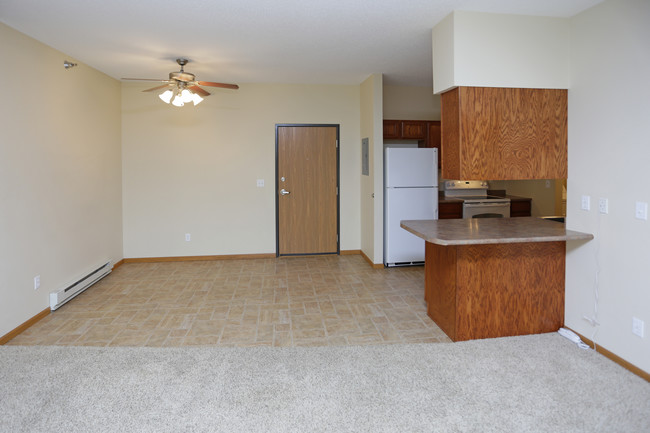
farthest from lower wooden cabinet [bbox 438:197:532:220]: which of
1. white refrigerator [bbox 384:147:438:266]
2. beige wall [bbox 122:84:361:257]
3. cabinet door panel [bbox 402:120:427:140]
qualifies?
beige wall [bbox 122:84:361:257]

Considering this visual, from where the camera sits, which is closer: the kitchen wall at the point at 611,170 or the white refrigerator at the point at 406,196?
the kitchen wall at the point at 611,170

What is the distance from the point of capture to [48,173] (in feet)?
13.1

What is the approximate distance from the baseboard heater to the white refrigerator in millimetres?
3486

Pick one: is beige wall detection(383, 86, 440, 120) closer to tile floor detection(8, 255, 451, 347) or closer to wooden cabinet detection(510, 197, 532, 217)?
wooden cabinet detection(510, 197, 532, 217)

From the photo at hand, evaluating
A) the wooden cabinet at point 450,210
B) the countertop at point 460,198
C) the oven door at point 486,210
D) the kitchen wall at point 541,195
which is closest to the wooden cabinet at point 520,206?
the countertop at point 460,198

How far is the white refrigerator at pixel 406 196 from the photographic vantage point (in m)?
5.49

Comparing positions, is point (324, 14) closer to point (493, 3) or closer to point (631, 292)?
point (493, 3)

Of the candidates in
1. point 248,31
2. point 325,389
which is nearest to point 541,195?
point 248,31

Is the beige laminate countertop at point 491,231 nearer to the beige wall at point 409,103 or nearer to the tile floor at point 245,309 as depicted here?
the tile floor at point 245,309

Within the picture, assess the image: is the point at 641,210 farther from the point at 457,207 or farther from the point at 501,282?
the point at 457,207

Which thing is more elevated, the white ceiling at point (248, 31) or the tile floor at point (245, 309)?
the white ceiling at point (248, 31)

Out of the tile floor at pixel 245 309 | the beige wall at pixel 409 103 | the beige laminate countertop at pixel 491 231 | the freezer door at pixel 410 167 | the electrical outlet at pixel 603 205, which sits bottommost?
the tile floor at pixel 245 309

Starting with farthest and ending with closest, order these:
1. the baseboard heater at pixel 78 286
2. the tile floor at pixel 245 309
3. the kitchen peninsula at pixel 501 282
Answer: the baseboard heater at pixel 78 286, the tile floor at pixel 245 309, the kitchen peninsula at pixel 501 282

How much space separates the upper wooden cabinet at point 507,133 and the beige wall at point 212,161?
10.1ft
